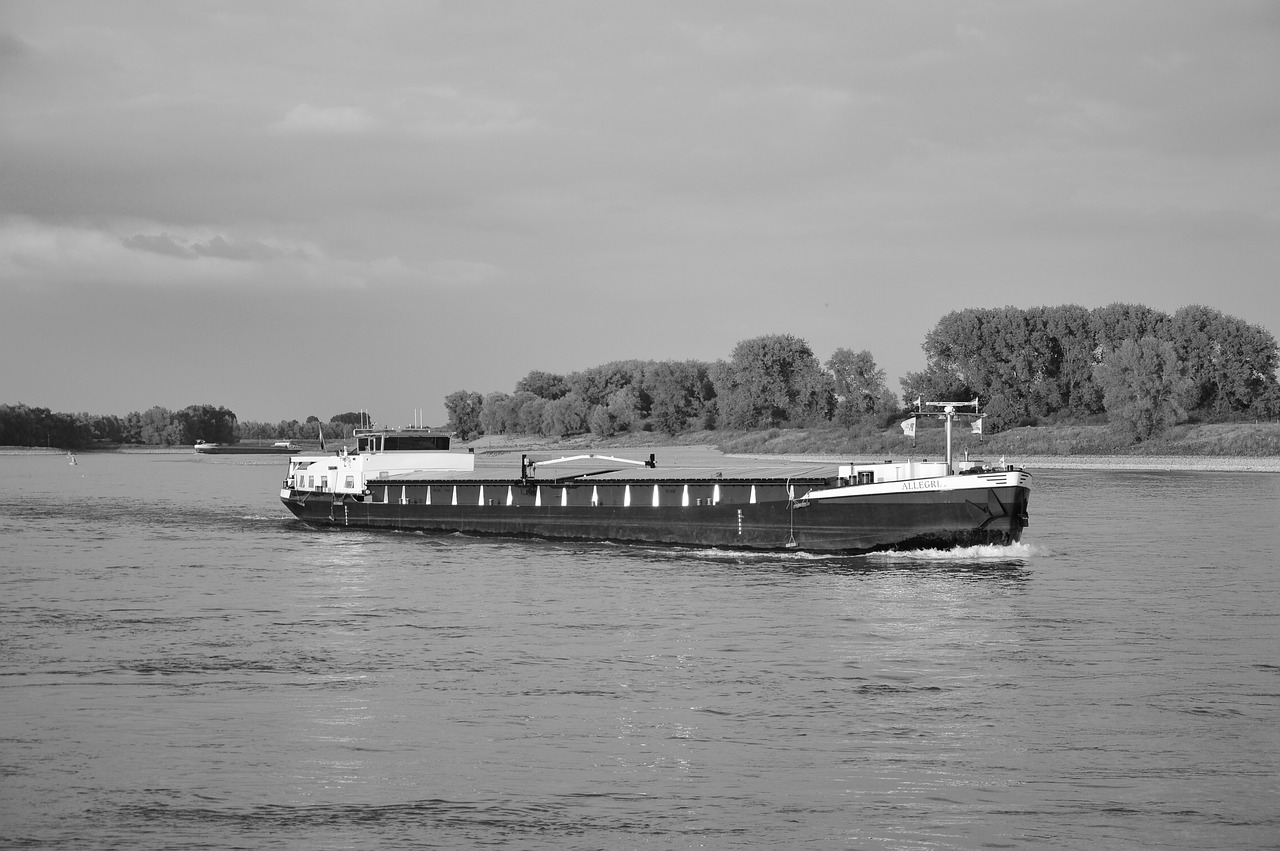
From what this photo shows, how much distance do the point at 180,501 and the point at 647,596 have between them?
60731 millimetres

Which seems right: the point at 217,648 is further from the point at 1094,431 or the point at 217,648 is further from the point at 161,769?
the point at 1094,431

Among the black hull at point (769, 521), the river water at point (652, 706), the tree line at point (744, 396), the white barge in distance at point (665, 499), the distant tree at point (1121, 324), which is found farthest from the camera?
the tree line at point (744, 396)

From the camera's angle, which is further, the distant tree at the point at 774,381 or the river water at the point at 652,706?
the distant tree at the point at 774,381

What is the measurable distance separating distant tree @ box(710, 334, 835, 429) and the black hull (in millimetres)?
107595

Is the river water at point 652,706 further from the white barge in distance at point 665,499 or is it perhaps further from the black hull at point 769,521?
the white barge in distance at point 665,499

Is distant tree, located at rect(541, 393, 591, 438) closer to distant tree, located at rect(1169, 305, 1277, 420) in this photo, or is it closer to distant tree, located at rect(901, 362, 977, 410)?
distant tree, located at rect(901, 362, 977, 410)

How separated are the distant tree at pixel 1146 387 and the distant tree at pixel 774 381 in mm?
44617

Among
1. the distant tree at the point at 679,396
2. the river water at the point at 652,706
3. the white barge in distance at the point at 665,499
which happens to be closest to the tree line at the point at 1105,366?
the distant tree at the point at 679,396

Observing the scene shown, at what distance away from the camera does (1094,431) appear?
409 feet

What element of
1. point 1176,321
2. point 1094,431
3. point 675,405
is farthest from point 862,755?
point 675,405

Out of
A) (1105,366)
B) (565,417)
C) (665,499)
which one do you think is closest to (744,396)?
(565,417)

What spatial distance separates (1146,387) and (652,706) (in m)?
110

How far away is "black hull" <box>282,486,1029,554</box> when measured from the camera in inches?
1569

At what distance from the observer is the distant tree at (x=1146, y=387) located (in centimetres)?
11794
